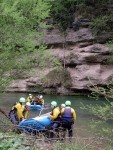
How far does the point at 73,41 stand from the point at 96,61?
384 cm

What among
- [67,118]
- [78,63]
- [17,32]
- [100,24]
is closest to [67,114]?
[67,118]

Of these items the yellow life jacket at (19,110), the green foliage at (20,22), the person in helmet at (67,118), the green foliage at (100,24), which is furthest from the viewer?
the green foliage at (100,24)

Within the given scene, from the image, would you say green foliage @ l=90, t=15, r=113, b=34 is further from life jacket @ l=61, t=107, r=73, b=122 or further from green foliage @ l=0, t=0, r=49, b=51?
life jacket @ l=61, t=107, r=73, b=122

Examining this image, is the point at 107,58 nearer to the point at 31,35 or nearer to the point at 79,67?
the point at 79,67

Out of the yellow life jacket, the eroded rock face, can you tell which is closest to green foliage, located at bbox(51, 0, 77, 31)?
the eroded rock face

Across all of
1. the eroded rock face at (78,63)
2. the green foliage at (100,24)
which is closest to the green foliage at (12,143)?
the eroded rock face at (78,63)

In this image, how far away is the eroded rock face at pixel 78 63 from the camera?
32.1 meters

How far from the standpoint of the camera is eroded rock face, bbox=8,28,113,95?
3206cm

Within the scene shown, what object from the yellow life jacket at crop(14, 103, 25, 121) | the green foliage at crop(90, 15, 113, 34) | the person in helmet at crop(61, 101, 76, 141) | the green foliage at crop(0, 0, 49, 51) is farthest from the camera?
the green foliage at crop(90, 15, 113, 34)

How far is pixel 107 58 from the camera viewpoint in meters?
31.3

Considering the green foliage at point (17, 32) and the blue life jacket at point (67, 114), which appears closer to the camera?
the blue life jacket at point (67, 114)

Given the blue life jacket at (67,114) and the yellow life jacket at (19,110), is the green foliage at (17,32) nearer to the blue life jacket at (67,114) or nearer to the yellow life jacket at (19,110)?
the yellow life jacket at (19,110)

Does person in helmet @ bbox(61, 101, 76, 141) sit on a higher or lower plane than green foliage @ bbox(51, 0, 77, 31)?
lower

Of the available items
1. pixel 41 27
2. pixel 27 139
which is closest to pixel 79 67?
pixel 41 27
